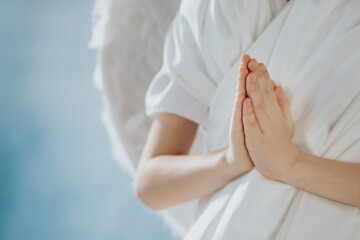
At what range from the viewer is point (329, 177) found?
0.56m

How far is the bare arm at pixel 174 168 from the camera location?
69 cm

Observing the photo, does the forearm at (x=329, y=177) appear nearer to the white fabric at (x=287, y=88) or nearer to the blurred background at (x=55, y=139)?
the white fabric at (x=287, y=88)

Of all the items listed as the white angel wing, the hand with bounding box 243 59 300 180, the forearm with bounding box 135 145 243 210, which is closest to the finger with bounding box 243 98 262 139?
the hand with bounding box 243 59 300 180

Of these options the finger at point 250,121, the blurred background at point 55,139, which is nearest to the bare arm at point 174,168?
the finger at point 250,121

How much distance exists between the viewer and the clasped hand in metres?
0.56

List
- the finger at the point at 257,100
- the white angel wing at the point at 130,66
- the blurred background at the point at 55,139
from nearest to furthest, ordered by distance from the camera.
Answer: the finger at the point at 257,100 → the white angel wing at the point at 130,66 → the blurred background at the point at 55,139

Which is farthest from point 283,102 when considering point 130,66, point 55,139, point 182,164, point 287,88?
point 55,139

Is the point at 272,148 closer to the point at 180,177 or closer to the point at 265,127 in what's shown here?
the point at 265,127

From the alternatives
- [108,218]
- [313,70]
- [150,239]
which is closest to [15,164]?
[108,218]

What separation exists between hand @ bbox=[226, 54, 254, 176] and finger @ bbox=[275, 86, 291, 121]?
73 mm

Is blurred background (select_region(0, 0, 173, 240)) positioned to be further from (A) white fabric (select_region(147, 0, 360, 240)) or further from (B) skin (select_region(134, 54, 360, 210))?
(B) skin (select_region(134, 54, 360, 210))

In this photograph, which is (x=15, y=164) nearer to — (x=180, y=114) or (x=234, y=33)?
(x=180, y=114)

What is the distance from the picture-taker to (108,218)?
152cm

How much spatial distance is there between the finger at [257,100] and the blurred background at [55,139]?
0.96 meters
